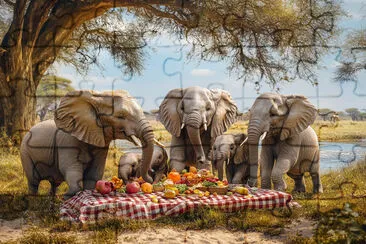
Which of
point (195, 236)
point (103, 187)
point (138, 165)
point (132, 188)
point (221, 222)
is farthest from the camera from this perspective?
point (138, 165)

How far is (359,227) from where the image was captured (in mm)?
5062

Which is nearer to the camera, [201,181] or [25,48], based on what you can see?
[201,181]

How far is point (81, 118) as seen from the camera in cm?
802

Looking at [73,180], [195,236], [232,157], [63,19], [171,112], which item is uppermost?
[63,19]

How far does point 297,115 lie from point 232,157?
1466 millimetres

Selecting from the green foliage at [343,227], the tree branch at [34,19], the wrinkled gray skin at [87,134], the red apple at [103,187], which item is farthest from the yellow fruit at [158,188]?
the tree branch at [34,19]

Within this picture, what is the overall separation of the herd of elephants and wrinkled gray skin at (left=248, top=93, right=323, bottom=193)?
15 mm

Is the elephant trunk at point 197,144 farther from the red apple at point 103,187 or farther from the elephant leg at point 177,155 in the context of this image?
the red apple at point 103,187

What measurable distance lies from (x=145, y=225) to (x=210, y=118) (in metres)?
2.77

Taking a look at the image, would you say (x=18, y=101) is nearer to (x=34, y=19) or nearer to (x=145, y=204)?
(x=34, y=19)

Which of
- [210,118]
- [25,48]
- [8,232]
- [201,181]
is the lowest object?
[8,232]

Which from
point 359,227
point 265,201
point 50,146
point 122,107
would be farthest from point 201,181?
point 359,227

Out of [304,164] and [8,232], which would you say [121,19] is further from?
[8,232]

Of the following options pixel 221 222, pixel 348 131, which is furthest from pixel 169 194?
pixel 348 131
